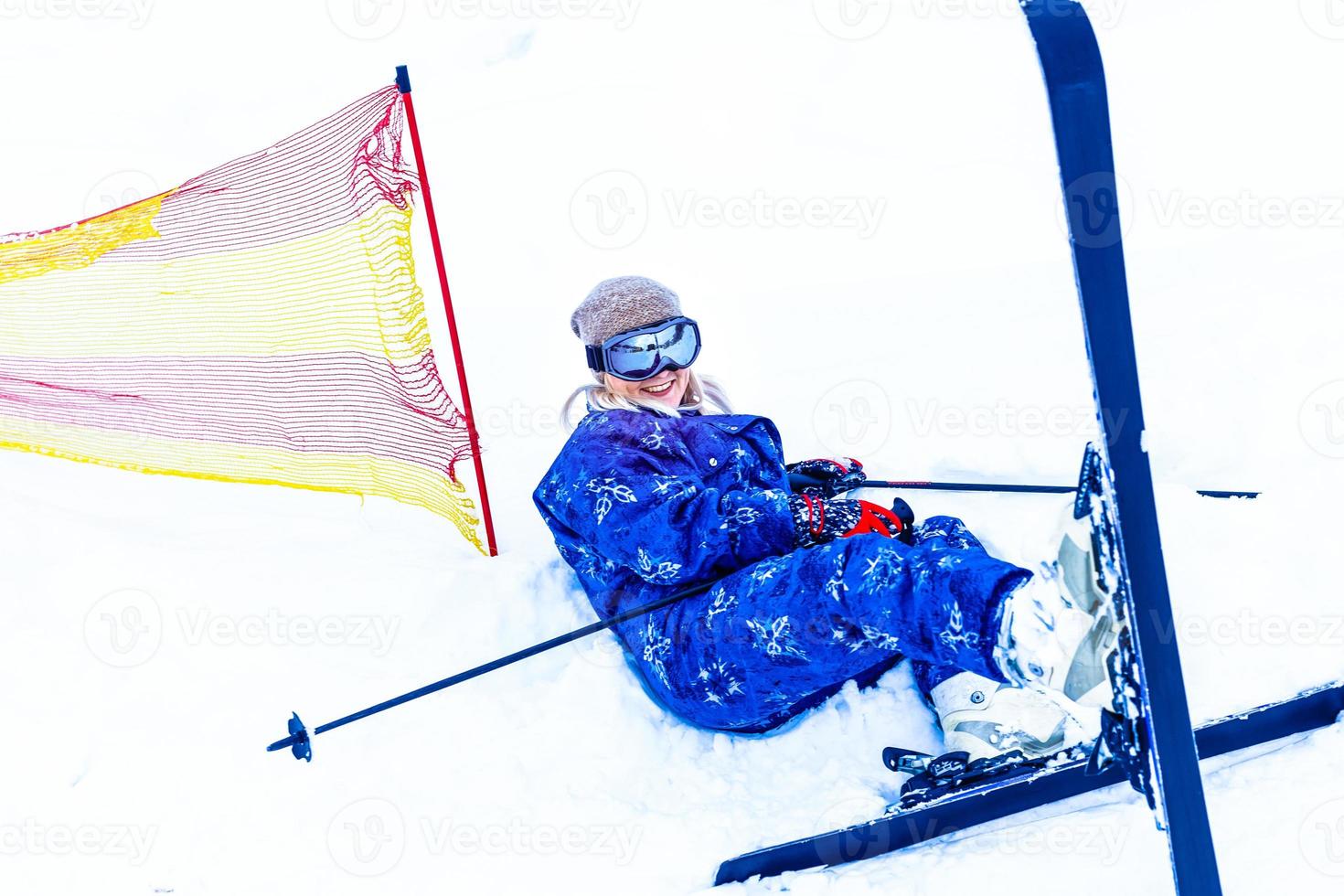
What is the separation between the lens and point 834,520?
2820 millimetres

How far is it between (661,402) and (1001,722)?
1257mm

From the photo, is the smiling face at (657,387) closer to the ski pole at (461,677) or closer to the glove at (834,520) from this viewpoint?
the glove at (834,520)

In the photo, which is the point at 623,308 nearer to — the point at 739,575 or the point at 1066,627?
the point at 739,575

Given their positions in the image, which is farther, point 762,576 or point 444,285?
point 444,285

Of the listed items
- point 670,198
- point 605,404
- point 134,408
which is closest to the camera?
point 605,404

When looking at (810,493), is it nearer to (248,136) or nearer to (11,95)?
(248,136)

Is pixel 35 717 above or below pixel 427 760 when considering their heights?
above

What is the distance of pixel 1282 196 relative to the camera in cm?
591

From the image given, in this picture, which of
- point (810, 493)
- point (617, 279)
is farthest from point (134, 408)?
point (810, 493)

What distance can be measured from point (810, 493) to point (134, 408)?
2.92 metres

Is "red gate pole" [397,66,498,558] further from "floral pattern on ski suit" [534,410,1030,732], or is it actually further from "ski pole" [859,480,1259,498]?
"ski pole" [859,480,1259,498]

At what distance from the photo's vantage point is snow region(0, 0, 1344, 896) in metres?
2.56

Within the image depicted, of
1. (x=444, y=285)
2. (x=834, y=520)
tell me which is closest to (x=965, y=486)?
(x=834, y=520)

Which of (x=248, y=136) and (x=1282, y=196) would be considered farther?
(x=248, y=136)
